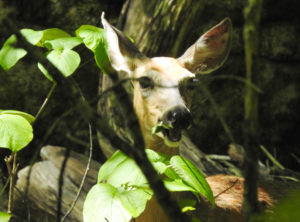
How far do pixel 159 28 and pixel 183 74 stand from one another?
135 cm

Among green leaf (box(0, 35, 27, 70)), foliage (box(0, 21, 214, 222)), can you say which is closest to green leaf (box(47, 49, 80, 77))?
foliage (box(0, 21, 214, 222))

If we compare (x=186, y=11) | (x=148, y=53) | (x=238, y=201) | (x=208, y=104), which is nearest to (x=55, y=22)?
(x=148, y=53)

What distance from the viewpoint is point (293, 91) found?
4.94 m

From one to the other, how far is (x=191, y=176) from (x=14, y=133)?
2.69ft

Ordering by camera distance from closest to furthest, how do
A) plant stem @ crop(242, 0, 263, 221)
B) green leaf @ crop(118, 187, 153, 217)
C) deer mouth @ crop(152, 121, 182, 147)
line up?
plant stem @ crop(242, 0, 263, 221) < green leaf @ crop(118, 187, 153, 217) < deer mouth @ crop(152, 121, 182, 147)

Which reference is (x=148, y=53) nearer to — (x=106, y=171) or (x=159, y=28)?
(x=159, y=28)

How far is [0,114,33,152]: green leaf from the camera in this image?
1.80 m

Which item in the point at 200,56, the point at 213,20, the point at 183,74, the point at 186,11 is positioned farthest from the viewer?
the point at 213,20

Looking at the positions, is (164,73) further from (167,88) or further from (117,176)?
(117,176)

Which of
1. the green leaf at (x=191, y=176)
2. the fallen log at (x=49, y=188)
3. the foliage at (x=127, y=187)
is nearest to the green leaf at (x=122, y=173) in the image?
the foliage at (x=127, y=187)

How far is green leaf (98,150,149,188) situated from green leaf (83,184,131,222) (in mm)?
40

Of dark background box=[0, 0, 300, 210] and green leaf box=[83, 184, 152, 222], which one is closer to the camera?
green leaf box=[83, 184, 152, 222]

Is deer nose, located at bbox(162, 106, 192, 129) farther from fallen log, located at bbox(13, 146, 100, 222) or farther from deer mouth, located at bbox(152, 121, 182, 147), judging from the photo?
fallen log, located at bbox(13, 146, 100, 222)

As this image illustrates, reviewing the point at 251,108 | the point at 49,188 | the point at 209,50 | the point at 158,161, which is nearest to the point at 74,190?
the point at 49,188
